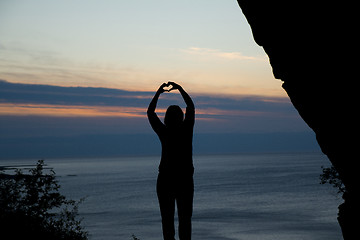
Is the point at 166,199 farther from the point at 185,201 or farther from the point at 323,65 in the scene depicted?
the point at 323,65

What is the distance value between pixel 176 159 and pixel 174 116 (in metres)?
0.77

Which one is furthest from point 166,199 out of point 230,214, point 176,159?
point 230,214

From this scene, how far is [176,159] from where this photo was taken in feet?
25.4

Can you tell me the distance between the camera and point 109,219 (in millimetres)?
72062

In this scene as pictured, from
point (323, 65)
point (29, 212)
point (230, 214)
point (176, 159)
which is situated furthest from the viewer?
point (230, 214)

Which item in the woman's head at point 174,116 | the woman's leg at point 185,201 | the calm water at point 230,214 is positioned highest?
the woman's head at point 174,116

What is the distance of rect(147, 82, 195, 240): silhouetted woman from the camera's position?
25.2 feet

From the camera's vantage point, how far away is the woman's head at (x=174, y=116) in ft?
25.5

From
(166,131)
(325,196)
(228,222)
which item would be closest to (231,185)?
(325,196)

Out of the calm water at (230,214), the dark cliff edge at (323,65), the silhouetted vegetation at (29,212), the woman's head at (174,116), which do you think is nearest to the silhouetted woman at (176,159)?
the woman's head at (174,116)

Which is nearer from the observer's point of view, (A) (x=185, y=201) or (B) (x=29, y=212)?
(A) (x=185, y=201)

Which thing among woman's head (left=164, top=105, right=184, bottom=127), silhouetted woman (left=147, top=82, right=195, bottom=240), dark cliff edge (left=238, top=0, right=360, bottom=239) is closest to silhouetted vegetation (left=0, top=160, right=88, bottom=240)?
silhouetted woman (left=147, top=82, right=195, bottom=240)

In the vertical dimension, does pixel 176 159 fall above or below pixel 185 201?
above

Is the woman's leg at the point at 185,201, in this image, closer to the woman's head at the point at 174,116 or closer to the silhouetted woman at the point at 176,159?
the silhouetted woman at the point at 176,159
